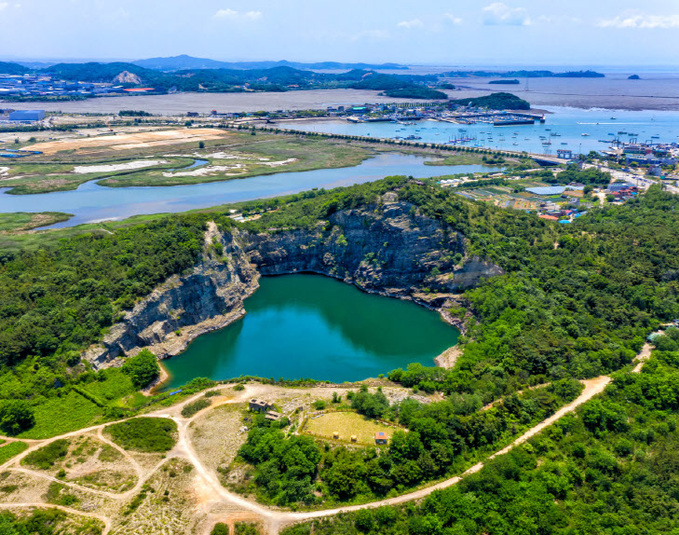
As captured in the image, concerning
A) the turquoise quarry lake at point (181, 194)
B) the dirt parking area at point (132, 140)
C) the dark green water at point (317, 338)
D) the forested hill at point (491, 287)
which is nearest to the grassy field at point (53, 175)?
the turquoise quarry lake at point (181, 194)

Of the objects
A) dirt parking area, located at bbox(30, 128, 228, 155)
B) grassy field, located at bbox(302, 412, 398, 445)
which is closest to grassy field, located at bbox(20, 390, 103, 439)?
grassy field, located at bbox(302, 412, 398, 445)

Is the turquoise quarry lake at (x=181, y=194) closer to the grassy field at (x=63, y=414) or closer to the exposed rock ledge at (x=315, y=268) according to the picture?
the exposed rock ledge at (x=315, y=268)

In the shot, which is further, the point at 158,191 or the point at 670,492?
the point at 158,191

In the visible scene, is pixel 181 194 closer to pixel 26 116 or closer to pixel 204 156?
pixel 204 156

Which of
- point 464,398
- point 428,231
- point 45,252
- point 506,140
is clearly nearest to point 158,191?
point 45,252

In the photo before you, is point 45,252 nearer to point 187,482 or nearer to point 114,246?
point 114,246

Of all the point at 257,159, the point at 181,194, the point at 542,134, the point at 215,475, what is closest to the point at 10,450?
the point at 215,475

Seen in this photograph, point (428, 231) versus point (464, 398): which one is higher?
point (428, 231)
